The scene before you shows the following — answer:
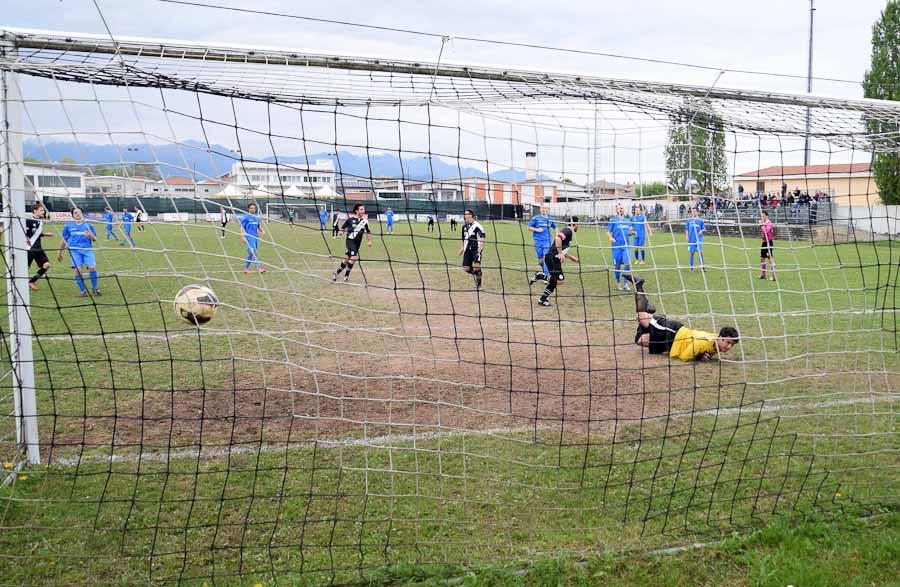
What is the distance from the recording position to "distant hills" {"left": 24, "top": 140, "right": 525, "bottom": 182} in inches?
180

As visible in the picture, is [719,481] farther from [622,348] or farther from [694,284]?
[694,284]

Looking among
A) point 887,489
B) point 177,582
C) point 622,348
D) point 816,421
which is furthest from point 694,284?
point 177,582

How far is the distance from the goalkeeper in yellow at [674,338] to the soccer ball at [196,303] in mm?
4508

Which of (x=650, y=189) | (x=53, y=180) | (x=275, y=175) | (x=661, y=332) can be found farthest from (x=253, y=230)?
(x=650, y=189)

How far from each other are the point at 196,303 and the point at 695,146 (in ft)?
14.7

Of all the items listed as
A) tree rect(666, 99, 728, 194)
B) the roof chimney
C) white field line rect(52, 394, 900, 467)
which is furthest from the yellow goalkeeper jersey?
the roof chimney

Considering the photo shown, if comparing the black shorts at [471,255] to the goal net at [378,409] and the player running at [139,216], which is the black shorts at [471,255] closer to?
the goal net at [378,409]

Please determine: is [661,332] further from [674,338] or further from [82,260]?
[82,260]


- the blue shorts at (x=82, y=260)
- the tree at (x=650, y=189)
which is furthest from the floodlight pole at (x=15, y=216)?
the blue shorts at (x=82, y=260)

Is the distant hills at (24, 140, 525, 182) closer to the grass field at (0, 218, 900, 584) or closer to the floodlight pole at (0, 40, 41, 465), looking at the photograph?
the floodlight pole at (0, 40, 41, 465)

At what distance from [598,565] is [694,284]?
1365cm

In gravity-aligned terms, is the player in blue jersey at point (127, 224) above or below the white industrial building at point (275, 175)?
below

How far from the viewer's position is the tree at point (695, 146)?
5391 mm

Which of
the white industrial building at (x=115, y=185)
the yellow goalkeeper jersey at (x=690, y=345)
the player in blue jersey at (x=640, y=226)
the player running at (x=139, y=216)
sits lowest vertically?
the yellow goalkeeper jersey at (x=690, y=345)
